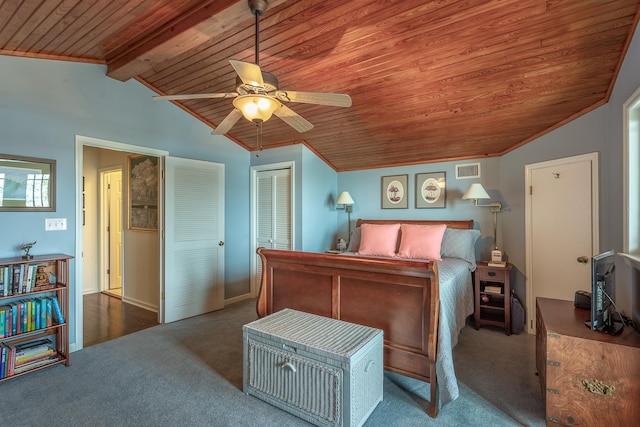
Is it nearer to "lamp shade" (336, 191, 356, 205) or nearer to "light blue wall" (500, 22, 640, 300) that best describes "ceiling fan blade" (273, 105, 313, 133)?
"light blue wall" (500, 22, 640, 300)

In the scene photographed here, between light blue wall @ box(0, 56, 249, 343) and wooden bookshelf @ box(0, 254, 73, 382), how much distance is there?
0.73 feet

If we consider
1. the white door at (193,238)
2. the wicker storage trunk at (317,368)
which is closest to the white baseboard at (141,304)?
the white door at (193,238)

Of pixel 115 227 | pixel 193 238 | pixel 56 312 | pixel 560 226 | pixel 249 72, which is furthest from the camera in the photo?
pixel 115 227

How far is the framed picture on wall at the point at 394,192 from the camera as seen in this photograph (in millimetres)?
4547

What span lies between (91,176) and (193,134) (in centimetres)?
235

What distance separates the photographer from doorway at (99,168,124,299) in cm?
517

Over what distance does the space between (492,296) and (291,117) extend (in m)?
3.00

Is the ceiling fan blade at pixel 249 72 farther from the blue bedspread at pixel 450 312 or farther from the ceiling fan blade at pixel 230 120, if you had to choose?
the blue bedspread at pixel 450 312

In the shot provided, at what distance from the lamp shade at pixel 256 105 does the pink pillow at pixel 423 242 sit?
2.42 m

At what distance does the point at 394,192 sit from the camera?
4629mm

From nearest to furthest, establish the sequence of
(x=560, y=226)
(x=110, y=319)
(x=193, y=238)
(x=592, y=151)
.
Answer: (x=592, y=151) < (x=560, y=226) < (x=110, y=319) < (x=193, y=238)

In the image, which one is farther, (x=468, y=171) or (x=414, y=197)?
(x=414, y=197)

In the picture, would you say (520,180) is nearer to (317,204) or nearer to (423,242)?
(423,242)

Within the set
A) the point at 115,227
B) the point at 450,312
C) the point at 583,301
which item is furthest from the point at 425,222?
the point at 115,227
